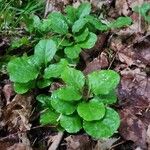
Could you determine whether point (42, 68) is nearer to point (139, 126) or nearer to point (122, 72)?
point (122, 72)

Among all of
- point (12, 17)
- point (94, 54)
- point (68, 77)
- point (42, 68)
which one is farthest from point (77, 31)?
point (12, 17)

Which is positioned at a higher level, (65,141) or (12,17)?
(12,17)

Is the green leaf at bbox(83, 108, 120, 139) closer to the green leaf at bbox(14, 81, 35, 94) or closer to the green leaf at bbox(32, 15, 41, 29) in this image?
the green leaf at bbox(14, 81, 35, 94)

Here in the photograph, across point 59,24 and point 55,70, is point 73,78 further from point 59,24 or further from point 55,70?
point 59,24

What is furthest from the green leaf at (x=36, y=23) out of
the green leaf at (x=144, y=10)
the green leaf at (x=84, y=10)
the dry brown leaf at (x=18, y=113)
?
the green leaf at (x=144, y=10)

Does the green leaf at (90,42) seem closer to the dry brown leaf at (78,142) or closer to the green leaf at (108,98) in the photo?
the green leaf at (108,98)
